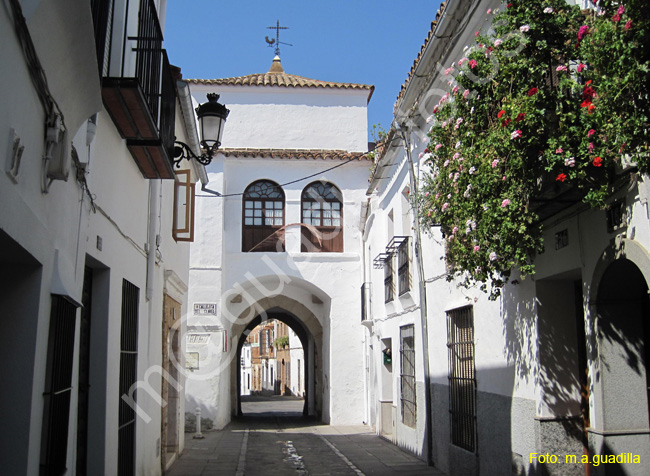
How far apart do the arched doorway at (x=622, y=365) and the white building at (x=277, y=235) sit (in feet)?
42.4

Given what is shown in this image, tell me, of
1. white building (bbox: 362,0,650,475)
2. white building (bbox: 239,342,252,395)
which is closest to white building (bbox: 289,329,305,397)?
white building (bbox: 239,342,252,395)

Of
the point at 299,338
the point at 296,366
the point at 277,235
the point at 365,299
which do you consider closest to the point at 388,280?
the point at 365,299

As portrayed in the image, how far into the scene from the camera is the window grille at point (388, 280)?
1408 centimetres

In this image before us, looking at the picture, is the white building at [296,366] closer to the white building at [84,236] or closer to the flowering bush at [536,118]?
the white building at [84,236]

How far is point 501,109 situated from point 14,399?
13.3 ft

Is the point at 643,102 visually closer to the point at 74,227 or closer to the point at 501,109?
the point at 501,109

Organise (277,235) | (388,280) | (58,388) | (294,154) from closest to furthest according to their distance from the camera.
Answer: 1. (58,388)
2. (388,280)
3. (277,235)
4. (294,154)

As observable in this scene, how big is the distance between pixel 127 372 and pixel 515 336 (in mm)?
4377

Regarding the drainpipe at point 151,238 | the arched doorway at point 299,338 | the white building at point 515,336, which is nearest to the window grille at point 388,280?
the white building at point 515,336

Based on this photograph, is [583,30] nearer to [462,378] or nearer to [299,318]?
[462,378]

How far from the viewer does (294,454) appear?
42.7ft

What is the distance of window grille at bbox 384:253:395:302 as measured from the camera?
14.1 meters

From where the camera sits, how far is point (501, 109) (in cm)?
543

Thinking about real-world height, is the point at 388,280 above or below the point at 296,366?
above
